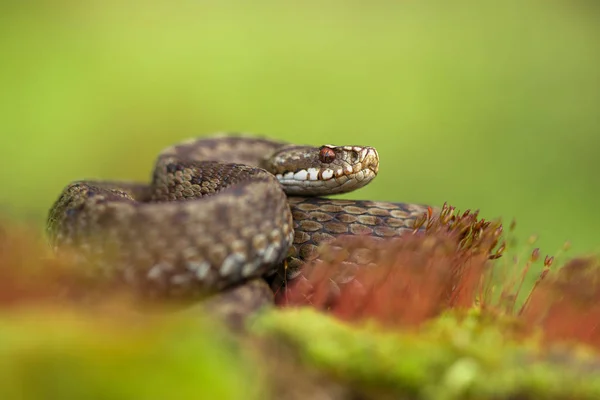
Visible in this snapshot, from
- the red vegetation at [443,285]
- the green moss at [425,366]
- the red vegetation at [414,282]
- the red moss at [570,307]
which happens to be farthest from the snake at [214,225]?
the red moss at [570,307]

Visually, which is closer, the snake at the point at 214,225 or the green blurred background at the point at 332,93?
the snake at the point at 214,225

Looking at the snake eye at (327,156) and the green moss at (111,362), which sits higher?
the snake eye at (327,156)

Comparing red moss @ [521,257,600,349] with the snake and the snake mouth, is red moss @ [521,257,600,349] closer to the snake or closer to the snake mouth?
the snake

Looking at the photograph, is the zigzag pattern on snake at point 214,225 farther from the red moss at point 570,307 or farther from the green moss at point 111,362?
the red moss at point 570,307

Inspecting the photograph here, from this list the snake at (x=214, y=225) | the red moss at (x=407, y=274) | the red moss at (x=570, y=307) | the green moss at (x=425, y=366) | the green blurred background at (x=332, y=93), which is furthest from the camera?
the green blurred background at (x=332, y=93)

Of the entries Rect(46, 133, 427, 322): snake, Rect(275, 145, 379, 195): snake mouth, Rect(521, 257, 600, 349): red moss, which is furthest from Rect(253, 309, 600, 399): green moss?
Rect(275, 145, 379, 195): snake mouth

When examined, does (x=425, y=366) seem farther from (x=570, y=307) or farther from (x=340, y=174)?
(x=340, y=174)

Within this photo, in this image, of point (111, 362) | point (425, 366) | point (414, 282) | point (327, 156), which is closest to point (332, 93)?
point (327, 156)
